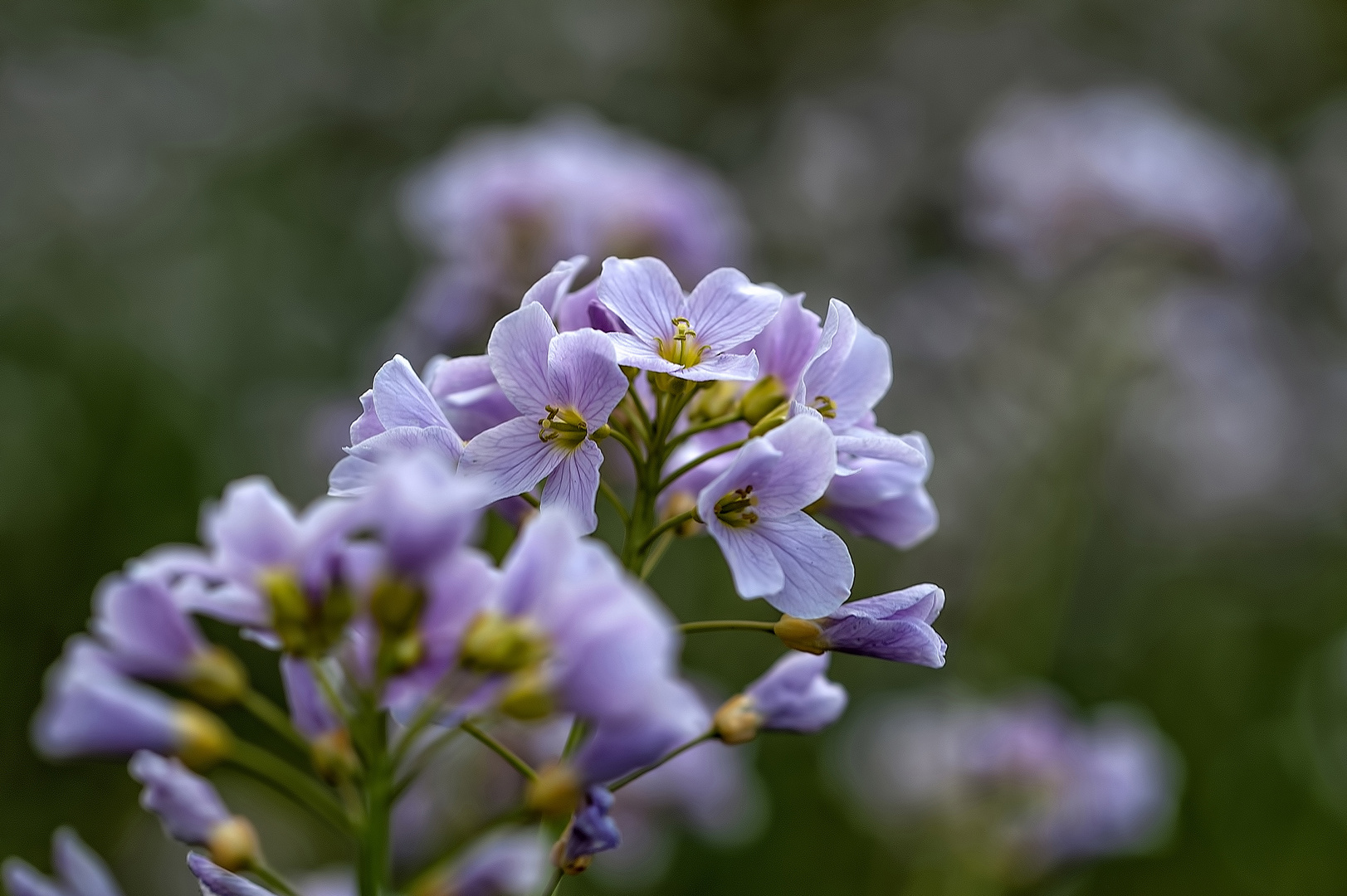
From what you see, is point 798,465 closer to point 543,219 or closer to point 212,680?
point 212,680

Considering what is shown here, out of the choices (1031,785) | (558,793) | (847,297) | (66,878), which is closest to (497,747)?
(558,793)

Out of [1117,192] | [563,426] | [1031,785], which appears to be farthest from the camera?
[1117,192]

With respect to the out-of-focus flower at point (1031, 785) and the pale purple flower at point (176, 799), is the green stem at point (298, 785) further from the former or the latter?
the out-of-focus flower at point (1031, 785)

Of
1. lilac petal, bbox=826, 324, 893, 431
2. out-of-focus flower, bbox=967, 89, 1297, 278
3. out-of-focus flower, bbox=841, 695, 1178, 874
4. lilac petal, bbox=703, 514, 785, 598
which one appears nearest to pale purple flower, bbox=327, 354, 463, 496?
lilac petal, bbox=703, 514, 785, 598

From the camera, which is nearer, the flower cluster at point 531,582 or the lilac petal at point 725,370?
the flower cluster at point 531,582

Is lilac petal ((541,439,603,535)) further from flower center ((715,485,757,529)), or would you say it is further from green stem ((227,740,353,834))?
green stem ((227,740,353,834))

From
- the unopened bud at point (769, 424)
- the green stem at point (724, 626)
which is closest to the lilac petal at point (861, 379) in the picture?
the unopened bud at point (769, 424)

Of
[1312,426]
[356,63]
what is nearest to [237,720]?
[356,63]
